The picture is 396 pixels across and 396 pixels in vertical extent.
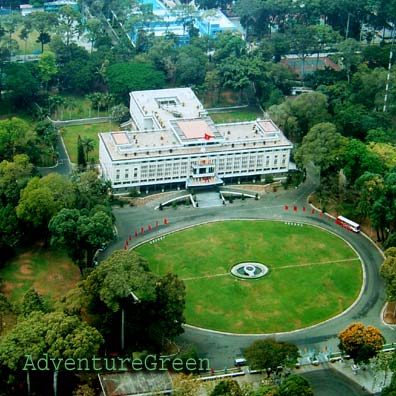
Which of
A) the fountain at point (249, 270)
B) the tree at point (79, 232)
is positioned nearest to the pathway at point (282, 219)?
the tree at point (79, 232)

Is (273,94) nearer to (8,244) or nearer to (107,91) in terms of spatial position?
(107,91)

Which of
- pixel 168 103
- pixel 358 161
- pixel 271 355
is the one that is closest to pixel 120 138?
pixel 168 103

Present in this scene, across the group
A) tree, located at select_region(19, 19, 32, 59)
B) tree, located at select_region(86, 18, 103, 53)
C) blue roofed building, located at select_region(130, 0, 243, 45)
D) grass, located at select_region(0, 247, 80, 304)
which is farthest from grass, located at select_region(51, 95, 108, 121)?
grass, located at select_region(0, 247, 80, 304)

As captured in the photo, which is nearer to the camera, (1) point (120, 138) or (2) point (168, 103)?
(1) point (120, 138)

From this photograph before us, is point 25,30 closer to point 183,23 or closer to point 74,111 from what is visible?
point 74,111

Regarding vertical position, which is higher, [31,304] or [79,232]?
[79,232]

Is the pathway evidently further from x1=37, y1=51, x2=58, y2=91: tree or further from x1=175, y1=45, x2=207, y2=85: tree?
x1=37, y1=51, x2=58, y2=91: tree
